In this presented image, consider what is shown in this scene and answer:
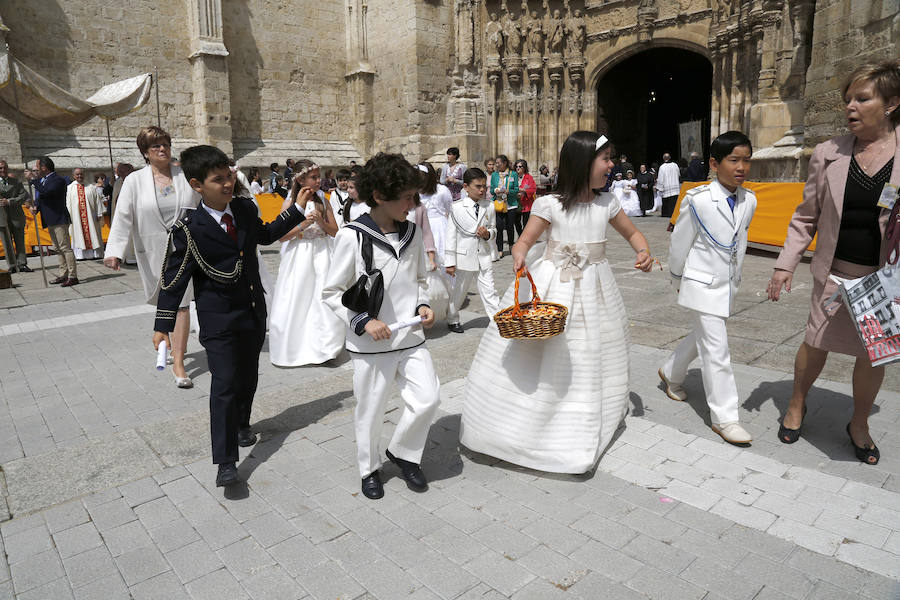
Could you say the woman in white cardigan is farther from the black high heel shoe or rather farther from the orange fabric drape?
the orange fabric drape

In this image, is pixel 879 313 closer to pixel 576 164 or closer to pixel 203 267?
pixel 576 164

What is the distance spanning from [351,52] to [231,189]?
749 inches

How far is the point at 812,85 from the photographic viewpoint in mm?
10703

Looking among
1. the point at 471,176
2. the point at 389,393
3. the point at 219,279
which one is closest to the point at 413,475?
the point at 389,393

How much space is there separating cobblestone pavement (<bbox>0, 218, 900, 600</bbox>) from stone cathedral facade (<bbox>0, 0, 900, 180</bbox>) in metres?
12.5

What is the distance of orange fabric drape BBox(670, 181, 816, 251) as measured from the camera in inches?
407

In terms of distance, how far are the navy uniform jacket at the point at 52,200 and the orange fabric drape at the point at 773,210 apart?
430 inches

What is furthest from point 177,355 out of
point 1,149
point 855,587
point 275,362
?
point 1,149

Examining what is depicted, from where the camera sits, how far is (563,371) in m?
3.27

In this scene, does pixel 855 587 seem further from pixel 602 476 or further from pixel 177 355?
pixel 177 355

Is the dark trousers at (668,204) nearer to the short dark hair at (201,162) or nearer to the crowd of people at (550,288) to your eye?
the crowd of people at (550,288)

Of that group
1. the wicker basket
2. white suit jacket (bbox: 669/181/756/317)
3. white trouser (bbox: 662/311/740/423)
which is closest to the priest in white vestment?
the wicker basket

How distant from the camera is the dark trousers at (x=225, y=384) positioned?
3.23 metres

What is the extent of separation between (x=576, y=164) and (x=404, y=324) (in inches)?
53.3
